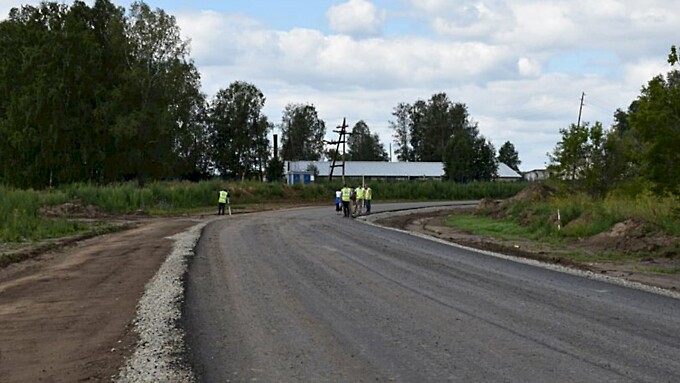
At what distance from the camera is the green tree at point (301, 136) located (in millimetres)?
135625

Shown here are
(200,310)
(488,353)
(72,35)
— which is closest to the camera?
(488,353)

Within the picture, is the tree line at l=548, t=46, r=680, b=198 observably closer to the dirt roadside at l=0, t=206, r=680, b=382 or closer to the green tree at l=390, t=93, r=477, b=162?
the dirt roadside at l=0, t=206, r=680, b=382

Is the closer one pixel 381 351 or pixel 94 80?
pixel 381 351

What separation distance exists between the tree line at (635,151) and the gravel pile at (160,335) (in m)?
13.4

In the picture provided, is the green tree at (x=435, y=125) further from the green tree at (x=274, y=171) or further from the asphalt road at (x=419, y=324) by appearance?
the asphalt road at (x=419, y=324)

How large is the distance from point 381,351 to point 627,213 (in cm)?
1994

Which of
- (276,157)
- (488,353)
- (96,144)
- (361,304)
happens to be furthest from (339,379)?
(276,157)

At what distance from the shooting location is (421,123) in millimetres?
141375

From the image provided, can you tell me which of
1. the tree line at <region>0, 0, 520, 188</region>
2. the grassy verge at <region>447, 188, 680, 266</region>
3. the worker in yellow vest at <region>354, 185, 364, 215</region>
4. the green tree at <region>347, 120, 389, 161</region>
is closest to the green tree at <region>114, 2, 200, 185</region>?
the tree line at <region>0, 0, 520, 188</region>

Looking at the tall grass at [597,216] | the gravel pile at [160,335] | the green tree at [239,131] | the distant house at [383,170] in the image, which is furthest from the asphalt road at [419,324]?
the distant house at [383,170]

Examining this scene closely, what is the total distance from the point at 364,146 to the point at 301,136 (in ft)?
53.9

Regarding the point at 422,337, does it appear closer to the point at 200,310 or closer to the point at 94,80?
the point at 200,310

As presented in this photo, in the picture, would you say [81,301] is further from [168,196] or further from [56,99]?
[56,99]

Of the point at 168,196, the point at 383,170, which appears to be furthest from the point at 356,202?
the point at 383,170
